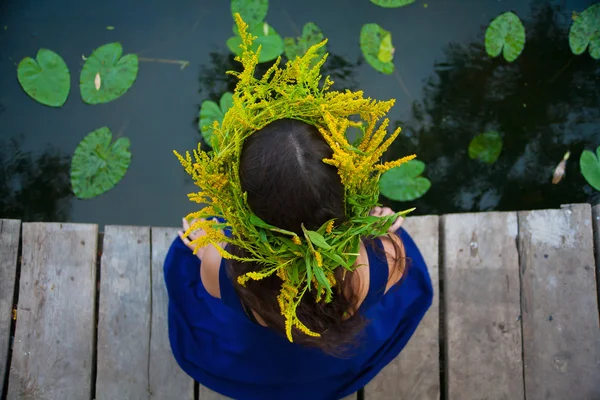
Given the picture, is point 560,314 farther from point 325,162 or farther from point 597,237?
point 325,162

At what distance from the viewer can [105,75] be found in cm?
215

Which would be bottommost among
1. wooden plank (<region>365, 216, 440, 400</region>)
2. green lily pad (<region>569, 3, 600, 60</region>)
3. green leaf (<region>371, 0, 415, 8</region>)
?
wooden plank (<region>365, 216, 440, 400</region>)

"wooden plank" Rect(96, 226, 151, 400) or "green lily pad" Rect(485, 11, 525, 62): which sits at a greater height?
"green lily pad" Rect(485, 11, 525, 62)

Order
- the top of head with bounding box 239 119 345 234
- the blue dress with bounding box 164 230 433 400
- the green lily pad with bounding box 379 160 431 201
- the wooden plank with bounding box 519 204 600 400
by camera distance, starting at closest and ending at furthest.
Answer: the top of head with bounding box 239 119 345 234
the blue dress with bounding box 164 230 433 400
the wooden plank with bounding box 519 204 600 400
the green lily pad with bounding box 379 160 431 201

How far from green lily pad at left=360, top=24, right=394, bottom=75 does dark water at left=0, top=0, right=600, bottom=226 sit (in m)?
0.03

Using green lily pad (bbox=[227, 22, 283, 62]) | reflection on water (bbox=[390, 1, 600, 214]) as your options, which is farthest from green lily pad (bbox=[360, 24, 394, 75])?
green lily pad (bbox=[227, 22, 283, 62])

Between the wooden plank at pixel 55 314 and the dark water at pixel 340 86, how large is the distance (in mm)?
490

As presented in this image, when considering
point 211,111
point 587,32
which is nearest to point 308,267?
point 211,111

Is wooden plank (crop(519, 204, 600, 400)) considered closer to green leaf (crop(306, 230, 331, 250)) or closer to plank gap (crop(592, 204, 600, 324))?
plank gap (crop(592, 204, 600, 324))

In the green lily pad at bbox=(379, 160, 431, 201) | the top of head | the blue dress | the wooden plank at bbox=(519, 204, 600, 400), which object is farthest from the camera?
the green lily pad at bbox=(379, 160, 431, 201)

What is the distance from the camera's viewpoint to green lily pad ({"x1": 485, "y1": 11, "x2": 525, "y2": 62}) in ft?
7.24

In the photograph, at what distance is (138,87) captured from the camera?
2168 millimetres

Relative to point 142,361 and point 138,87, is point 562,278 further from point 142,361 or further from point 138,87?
point 138,87

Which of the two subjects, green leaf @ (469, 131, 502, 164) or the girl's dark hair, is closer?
the girl's dark hair
